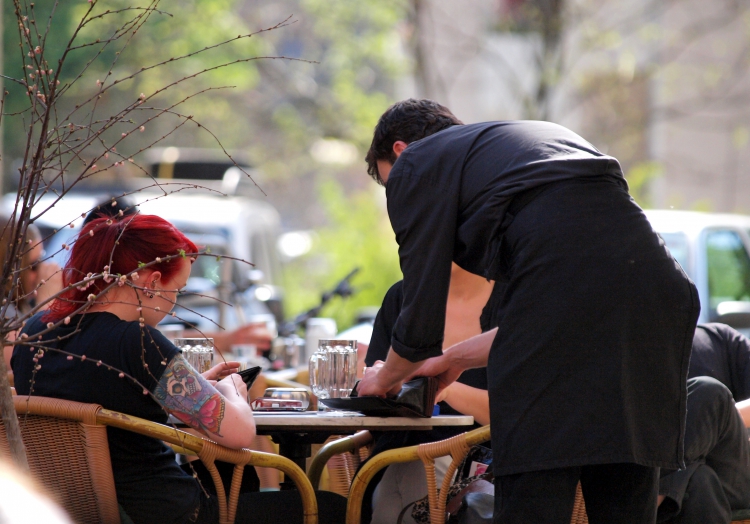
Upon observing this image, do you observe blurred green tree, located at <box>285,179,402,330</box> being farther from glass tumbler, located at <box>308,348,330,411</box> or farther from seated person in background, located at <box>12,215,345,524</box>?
seated person in background, located at <box>12,215,345,524</box>

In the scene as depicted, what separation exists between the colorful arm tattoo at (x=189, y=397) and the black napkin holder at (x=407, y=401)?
0.42 m

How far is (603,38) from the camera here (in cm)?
1446

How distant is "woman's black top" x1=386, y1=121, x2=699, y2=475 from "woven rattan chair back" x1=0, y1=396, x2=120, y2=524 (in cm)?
89

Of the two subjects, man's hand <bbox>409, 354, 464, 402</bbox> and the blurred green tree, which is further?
the blurred green tree

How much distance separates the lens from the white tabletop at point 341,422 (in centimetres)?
274

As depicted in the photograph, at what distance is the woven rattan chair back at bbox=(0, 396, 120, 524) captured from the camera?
2498mm

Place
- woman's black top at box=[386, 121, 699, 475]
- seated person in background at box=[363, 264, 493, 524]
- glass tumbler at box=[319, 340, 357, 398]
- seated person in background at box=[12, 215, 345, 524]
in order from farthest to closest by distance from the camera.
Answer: glass tumbler at box=[319, 340, 357, 398], seated person in background at box=[363, 264, 493, 524], seated person in background at box=[12, 215, 345, 524], woman's black top at box=[386, 121, 699, 475]

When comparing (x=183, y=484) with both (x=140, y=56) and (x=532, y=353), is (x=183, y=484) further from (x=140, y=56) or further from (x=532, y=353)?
(x=140, y=56)

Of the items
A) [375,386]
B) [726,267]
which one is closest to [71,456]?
[375,386]

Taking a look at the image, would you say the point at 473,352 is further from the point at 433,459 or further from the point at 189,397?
the point at 189,397

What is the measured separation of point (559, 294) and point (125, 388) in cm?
123

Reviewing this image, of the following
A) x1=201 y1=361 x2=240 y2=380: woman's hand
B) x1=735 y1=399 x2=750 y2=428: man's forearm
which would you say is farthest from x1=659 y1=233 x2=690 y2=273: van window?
x1=201 y1=361 x2=240 y2=380: woman's hand

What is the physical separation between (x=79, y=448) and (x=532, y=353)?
48.5 inches

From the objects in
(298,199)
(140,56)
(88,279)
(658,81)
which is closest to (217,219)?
(88,279)
